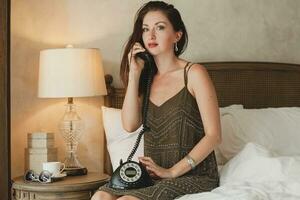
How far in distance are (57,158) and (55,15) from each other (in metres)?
0.82

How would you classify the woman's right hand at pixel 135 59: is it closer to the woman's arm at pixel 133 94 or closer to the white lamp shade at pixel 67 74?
the woman's arm at pixel 133 94

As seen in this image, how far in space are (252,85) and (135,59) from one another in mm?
1021

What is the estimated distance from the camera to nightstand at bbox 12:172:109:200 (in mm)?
Result: 2533

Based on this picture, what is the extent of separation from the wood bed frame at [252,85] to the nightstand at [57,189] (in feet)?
1.56

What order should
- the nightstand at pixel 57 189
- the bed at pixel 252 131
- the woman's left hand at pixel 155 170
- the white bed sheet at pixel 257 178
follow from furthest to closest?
1. the nightstand at pixel 57 189
2. the woman's left hand at pixel 155 170
3. the bed at pixel 252 131
4. the white bed sheet at pixel 257 178

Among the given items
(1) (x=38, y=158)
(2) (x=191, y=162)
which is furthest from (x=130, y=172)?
(1) (x=38, y=158)

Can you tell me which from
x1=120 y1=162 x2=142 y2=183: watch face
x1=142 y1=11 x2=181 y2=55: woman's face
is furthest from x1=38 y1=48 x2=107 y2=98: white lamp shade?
x1=120 y1=162 x2=142 y2=183: watch face

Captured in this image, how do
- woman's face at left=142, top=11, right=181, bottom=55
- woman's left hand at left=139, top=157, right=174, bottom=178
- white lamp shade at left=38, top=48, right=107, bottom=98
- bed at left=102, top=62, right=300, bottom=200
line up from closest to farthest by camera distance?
bed at left=102, top=62, right=300, bottom=200, woman's left hand at left=139, top=157, right=174, bottom=178, woman's face at left=142, top=11, right=181, bottom=55, white lamp shade at left=38, top=48, right=107, bottom=98

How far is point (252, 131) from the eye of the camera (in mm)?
2738

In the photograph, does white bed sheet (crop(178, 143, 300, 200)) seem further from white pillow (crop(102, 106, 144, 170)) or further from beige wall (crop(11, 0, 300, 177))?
beige wall (crop(11, 0, 300, 177))

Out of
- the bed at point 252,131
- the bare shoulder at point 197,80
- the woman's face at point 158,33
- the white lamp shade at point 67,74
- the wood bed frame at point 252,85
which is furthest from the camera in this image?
the wood bed frame at point 252,85

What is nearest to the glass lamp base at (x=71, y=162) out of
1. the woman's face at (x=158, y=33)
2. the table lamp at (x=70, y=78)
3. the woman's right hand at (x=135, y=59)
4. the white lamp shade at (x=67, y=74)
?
the table lamp at (x=70, y=78)

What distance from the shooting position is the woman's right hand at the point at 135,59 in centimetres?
243

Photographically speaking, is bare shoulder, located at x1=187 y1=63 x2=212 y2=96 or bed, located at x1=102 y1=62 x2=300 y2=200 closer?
bed, located at x1=102 y1=62 x2=300 y2=200
